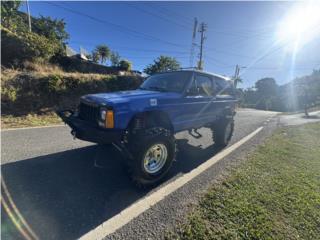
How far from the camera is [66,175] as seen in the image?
144 inches

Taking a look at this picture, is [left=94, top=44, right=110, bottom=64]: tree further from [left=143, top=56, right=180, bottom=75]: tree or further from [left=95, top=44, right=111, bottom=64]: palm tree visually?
[left=143, top=56, right=180, bottom=75]: tree

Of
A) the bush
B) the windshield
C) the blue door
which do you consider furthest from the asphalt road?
the bush

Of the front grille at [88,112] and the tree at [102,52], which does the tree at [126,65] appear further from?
the front grille at [88,112]

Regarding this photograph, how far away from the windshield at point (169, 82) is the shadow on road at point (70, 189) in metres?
1.73

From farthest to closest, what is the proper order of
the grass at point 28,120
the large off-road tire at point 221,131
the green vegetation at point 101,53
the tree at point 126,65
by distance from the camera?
the green vegetation at point 101,53, the tree at point 126,65, the grass at point 28,120, the large off-road tire at point 221,131

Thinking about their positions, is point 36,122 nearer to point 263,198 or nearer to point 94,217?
point 94,217

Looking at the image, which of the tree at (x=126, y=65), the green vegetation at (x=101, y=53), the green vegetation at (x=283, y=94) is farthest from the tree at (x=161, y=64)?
the green vegetation at (x=283, y=94)

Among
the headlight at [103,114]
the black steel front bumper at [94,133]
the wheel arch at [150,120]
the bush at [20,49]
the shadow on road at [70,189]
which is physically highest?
the bush at [20,49]

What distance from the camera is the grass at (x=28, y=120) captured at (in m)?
7.21

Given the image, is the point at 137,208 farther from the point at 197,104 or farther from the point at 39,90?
the point at 39,90

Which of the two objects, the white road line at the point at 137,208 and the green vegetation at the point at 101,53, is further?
the green vegetation at the point at 101,53

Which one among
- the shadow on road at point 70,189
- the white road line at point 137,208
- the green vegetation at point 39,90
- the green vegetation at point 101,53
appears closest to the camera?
the white road line at point 137,208

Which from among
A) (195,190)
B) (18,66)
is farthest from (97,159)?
(18,66)

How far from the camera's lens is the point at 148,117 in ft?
12.3
